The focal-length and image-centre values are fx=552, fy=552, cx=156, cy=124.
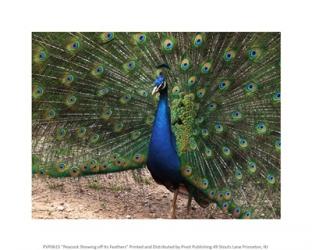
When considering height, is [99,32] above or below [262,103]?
above

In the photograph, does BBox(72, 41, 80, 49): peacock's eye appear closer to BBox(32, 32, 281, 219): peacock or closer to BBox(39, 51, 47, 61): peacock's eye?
BBox(32, 32, 281, 219): peacock

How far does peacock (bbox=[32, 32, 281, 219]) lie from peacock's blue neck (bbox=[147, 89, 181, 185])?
0.01 metres

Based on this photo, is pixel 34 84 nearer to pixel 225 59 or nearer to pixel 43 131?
pixel 43 131

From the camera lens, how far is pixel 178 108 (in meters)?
5.34

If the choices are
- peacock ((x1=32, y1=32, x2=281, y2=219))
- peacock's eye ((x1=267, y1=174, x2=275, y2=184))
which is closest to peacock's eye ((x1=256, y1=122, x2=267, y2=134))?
peacock ((x1=32, y1=32, x2=281, y2=219))

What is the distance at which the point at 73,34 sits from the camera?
17.2 feet

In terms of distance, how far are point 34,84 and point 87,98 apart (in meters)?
0.52

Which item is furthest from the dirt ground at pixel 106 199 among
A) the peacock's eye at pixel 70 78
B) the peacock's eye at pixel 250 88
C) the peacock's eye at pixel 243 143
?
the peacock's eye at pixel 250 88

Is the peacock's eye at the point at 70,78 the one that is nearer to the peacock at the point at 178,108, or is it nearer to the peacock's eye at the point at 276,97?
the peacock at the point at 178,108

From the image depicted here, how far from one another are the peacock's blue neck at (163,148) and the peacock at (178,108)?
0.01 meters

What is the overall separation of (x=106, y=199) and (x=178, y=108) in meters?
1.30

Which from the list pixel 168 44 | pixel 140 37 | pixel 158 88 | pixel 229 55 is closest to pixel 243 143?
pixel 229 55

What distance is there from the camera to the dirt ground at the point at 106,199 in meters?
5.52

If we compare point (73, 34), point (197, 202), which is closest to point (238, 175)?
point (197, 202)
